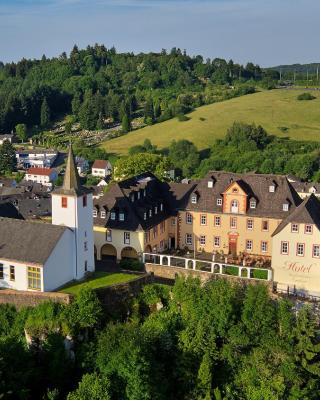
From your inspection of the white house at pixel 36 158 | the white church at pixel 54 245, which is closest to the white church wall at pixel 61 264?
the white church at pixel 54 245

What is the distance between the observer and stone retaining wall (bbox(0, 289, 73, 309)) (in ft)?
136

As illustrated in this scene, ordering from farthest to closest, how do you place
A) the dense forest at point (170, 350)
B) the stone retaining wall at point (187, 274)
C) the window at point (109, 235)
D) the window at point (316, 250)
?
the window at point (109, 235) < the window at point (316, 250) < the stone retaining wall at point (187, 274) < the dense forest at point (170, 350)

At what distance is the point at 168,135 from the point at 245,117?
69.1ft

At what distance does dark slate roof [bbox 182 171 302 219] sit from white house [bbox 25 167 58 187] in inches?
2806

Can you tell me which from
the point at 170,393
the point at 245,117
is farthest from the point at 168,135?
the point at 170,393

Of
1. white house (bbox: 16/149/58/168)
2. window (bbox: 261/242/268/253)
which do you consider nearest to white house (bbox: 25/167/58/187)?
white house (bbox: 16/149/58/168)

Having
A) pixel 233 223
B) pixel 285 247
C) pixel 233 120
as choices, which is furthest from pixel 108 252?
pixel 233 120

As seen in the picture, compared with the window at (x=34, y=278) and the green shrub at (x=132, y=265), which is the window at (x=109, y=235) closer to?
the green shrub at (x=132, y=265)

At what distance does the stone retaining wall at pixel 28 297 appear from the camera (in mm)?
41406

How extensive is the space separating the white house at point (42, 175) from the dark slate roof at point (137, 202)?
67.7 meters

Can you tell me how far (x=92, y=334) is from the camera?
40.5 meters

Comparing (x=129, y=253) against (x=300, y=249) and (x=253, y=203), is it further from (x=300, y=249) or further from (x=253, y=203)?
(x=300, y=249)

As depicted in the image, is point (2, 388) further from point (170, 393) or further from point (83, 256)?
point (83, 256)

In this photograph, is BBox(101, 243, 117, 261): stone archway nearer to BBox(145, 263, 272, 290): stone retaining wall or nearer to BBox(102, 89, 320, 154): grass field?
BBox(145, 263, 272, 290): stone retaining wall
